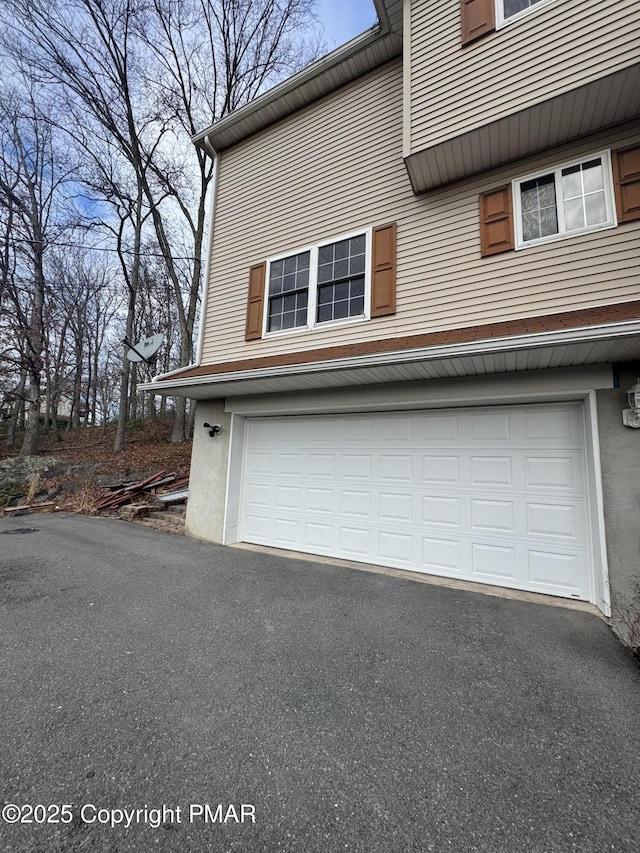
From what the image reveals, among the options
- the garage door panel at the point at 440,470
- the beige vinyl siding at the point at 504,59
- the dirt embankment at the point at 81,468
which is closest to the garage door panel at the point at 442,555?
the garage door panel at the point at 440,470

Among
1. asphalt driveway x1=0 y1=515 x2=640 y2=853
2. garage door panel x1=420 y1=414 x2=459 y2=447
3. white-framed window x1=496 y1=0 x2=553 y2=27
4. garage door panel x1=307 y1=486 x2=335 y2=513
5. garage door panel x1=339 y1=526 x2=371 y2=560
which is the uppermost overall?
white-framed window x1=496 y1=0 x2=553 y2=27

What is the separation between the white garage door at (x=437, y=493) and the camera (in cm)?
388

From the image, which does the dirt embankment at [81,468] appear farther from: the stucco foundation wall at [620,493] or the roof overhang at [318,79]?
the stucco foundation wall at [620,493]

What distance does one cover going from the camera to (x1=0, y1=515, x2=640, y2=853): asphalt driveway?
1.45m

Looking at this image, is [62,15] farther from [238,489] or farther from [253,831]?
[253,831]

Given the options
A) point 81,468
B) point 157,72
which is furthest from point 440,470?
point 157,72

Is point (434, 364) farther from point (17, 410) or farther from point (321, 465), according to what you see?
point (17, 410)

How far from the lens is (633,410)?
3365 millimetres

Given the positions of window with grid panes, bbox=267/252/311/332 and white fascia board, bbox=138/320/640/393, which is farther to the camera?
window with grid panes, bbox=267/252/311/332

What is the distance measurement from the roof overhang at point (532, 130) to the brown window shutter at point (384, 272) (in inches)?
28.5

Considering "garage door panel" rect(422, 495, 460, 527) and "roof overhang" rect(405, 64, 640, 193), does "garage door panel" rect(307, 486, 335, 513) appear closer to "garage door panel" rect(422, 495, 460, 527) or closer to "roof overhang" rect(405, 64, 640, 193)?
"garage door panel" rect(422, 495, 460, 527)

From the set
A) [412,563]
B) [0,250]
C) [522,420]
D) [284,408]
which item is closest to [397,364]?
[522,420]

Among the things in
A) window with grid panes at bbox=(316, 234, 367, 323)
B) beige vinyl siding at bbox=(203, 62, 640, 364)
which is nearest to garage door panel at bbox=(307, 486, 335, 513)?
beige vinyl siding at bbox=(203, 62, 640, 364)

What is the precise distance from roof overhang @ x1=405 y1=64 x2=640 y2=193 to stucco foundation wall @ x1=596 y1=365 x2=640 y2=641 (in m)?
2.73
